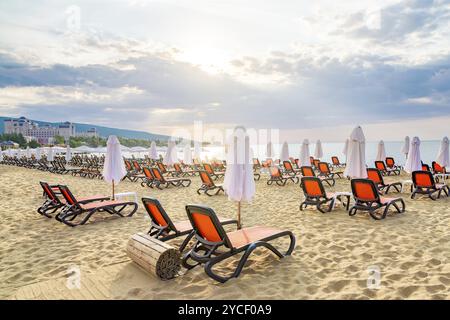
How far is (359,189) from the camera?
7133 mm

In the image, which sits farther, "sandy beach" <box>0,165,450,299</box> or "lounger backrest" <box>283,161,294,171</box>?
"lounger backrest" <box>283,161,294,171</box>

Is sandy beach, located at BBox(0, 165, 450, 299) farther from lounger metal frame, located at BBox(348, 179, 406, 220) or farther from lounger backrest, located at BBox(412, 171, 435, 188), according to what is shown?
lounger backrest, located at BBox(412, 171, 435, 188)

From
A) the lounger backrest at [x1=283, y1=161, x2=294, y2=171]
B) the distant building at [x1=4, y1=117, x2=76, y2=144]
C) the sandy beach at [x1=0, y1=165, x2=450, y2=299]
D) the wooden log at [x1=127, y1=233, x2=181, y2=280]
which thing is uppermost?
the distant building at [x1=4, y1=117, x2=76, y2=144]

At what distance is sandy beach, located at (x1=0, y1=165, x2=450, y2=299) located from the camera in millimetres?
3467

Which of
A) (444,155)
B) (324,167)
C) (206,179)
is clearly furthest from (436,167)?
(206,179)

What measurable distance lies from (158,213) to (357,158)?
5.95 metres

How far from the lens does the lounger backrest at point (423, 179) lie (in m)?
8.95

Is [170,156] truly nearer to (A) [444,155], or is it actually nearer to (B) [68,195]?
(B) [68,195]

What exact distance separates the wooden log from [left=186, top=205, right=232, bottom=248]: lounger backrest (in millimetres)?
477

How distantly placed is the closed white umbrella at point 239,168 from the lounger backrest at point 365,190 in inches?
124

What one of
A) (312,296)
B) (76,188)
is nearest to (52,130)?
(76,188)

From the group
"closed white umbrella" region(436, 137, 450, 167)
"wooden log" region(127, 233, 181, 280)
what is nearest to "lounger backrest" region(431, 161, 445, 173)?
"closed white umbrella" region(436, 137, 450, 167)

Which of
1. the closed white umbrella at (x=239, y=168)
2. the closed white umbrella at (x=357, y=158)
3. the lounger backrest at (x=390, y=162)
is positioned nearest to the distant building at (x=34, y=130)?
the lounger backrest at (x=390, y=162)
